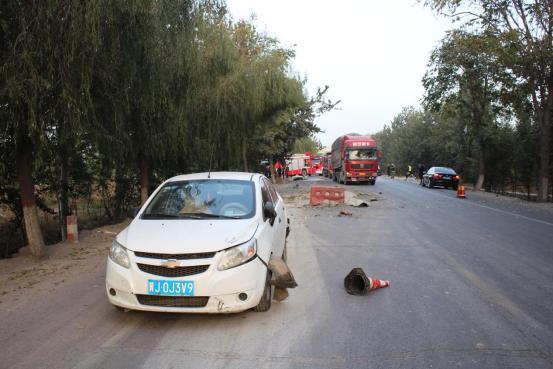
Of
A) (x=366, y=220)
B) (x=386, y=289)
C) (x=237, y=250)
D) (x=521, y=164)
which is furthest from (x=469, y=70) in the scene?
(x=237, y=250)

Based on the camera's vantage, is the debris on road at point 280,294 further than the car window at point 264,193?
No

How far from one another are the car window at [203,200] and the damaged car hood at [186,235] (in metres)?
0.25

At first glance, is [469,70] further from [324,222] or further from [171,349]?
[171,349]

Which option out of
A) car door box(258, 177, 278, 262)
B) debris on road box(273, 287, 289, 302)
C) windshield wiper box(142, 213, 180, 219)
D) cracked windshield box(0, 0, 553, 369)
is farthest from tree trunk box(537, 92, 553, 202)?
windshield wiper box(142, 213, 180, 219)

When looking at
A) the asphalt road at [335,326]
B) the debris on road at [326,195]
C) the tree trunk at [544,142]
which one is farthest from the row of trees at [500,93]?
the asphalt road at [335,326]

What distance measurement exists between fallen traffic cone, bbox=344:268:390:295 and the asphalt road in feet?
0.38

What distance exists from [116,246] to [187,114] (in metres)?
8.06

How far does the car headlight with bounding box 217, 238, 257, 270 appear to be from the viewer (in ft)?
15.6

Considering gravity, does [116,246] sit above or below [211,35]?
below

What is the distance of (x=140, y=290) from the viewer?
4.68 metres

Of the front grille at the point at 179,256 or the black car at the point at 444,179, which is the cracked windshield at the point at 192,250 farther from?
the black car at the point at 444,179

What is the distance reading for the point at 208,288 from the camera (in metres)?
4.63

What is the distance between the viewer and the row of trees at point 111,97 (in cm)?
666

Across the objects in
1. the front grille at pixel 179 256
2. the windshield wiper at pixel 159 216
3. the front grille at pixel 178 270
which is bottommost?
the front grille at pixel 178 270
